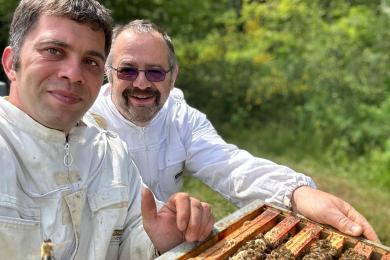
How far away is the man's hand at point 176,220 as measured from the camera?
1.57 metres

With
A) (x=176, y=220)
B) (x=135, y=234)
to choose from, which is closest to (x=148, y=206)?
(x=176, y=220)

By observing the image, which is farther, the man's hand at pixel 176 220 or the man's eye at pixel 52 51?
the man's eye at pixel 52 51

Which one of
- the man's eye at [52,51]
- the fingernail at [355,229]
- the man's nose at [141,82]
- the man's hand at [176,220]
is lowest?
the fingernail at [355,229]

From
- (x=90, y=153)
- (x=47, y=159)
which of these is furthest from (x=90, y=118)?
(x=47, y=159)

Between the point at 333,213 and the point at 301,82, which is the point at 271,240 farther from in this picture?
the point at 301,82

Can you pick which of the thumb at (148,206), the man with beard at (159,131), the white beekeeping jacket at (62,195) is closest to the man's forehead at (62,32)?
the white beekeeping jacket at (62,195)

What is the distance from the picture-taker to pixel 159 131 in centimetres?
279

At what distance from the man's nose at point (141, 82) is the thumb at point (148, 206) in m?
1.09

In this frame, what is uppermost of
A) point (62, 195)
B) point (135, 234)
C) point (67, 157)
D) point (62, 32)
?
point (62, 32)

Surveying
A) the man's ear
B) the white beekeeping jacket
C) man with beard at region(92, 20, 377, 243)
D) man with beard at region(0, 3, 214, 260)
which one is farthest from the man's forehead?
man with beard at region(92, 20, 377, 243)

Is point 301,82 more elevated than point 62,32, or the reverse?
point 62,32

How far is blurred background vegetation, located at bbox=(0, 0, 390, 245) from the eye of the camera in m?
6.13

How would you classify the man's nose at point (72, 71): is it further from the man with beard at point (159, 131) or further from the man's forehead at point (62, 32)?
the man with beard at point (159, 131)

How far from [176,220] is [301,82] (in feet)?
21.3
